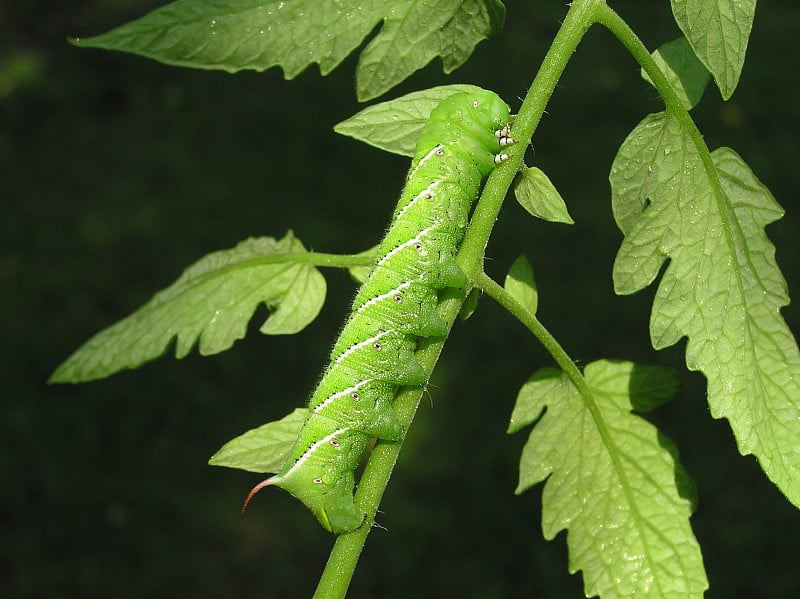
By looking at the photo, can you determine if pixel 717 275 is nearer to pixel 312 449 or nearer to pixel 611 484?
pixel 611 484

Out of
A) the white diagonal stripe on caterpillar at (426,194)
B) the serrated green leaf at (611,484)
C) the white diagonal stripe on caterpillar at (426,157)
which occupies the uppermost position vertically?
the white diagonal stripe on caterpillar at (426,157)

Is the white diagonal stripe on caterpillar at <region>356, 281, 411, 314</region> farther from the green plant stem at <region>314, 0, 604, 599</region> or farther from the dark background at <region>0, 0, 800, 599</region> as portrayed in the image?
the dark background at <region>0, 0, 800, 599</region>

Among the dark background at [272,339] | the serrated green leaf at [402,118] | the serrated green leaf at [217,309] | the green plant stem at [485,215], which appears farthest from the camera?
the dark background at [272,339]

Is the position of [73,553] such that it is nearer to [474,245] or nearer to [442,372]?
[442,372]

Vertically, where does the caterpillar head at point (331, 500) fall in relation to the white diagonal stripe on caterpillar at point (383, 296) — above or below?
below

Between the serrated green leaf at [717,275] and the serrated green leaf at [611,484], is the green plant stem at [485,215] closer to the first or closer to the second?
the serrated green leaf at [717,275]

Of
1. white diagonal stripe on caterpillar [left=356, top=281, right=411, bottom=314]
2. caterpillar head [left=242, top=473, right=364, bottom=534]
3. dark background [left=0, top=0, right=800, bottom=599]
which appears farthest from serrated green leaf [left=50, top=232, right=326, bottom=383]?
dark background [left=0, top=0, right=800, bottom=599]

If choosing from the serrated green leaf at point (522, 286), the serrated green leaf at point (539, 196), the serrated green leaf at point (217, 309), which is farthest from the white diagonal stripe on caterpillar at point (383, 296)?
the serrated green leaf at point (539, 196)
